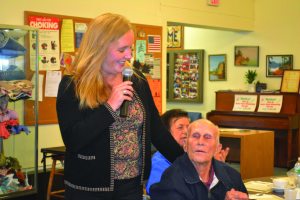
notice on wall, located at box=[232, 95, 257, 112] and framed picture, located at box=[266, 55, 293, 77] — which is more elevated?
framed picture, located at box=[266, 55, 293, 77]

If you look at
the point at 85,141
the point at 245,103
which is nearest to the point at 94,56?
the point at 85,141

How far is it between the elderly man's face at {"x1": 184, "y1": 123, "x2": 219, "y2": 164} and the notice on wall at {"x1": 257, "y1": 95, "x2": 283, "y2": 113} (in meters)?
6.22

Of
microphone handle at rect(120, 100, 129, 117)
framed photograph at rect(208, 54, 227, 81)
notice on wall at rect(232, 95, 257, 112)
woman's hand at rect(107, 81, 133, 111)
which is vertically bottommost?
notice on wall at rect(232, 95, 257, 112)

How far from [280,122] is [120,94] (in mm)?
6698

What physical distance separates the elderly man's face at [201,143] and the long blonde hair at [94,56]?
71cm

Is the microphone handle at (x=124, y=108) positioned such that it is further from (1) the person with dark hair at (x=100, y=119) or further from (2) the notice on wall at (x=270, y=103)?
(2) the notice on wall at (x=270, y=103)

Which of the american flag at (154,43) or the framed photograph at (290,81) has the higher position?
the american flag at (154,43)

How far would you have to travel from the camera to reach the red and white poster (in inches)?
216

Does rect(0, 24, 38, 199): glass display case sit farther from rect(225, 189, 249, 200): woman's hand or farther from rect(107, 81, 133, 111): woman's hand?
rect(107, 81, 133, 111): woman's hand

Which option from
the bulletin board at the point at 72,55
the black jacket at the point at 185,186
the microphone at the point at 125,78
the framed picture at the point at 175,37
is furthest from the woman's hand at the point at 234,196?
the framed picture at the point at 175,37

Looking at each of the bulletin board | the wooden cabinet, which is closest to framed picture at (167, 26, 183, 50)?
the bulletin board

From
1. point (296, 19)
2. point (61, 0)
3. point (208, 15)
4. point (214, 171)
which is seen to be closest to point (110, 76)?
point (214, 171)

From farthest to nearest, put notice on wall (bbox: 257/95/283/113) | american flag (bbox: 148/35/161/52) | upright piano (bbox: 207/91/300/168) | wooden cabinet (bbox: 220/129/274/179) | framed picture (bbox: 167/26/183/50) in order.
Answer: framed picture (bbox: 167/26/183/50) < notice on wall (bbox: 257/95/283/113) < upright piano (bbox: 207/91/300/168) < american flag (bbox: 148/35/161/52) < wooden cabinet (bbox: 220/129/274/179)

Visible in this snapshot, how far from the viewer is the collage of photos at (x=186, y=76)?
387 inches
